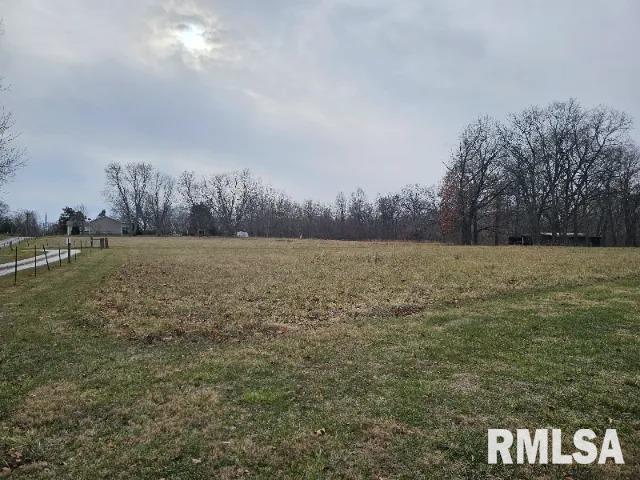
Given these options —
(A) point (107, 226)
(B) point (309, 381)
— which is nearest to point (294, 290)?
(B) point (309, 381)

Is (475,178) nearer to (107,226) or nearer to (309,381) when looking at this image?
(309,381)

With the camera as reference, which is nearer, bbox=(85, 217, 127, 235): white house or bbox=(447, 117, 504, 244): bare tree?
bbox=(447, 117, 504, 244): bare tree

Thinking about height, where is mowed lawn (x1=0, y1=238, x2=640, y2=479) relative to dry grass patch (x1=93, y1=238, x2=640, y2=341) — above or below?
below

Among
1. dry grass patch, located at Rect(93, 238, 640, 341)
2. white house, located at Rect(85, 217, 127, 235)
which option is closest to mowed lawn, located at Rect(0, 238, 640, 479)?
dry grass patch, located at Rect(93, 238, 640, 341)

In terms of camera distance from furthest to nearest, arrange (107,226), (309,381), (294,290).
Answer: (107,226) → (294,290) → (309,381)

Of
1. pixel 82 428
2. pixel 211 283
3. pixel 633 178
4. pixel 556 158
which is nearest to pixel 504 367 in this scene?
pixel 82 428

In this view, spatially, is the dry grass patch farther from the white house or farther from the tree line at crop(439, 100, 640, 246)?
the white house

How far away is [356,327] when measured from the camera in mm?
10391

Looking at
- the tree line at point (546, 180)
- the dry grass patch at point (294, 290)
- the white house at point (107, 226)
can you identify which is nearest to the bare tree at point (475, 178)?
the tree line at point (546, 180)

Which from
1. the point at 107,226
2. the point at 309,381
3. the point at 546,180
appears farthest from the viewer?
the point at 107,226

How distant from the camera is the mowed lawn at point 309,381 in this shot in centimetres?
461

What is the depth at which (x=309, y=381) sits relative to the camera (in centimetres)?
682

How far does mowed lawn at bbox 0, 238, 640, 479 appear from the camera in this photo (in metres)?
4.61

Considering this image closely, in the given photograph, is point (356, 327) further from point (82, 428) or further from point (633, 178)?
point (633, 178)
